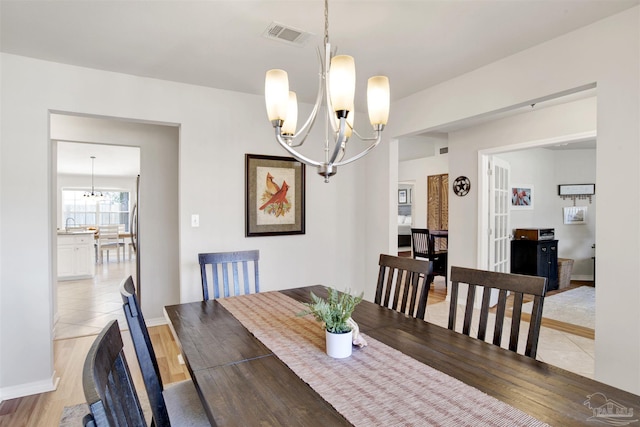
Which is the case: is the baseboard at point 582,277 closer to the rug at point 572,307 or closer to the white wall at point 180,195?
the rug at point 572,307

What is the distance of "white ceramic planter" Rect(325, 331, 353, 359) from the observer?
1.31m

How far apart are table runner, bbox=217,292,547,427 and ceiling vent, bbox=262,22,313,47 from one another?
1.71 metres

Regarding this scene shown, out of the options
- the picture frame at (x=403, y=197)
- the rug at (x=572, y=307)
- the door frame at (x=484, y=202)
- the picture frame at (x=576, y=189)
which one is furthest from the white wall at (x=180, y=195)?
the picture frame at (x=403, y=197)

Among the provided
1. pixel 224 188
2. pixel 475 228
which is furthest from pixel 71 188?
pixel 475 228

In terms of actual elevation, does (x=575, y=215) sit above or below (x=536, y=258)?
above

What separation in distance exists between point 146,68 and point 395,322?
256cm

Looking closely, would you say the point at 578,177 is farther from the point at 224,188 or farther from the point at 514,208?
the point at 224,188

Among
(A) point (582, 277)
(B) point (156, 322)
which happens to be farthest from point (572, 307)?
(B) point (156, 322)

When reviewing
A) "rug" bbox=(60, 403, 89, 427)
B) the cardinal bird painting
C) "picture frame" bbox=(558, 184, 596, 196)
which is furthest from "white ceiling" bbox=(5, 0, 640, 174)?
"picture frame" bbox=(558, 184, 596, 196)

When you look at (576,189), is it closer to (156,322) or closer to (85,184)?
(156,322)

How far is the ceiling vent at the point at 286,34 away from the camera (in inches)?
81.8

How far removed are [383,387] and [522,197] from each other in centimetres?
610

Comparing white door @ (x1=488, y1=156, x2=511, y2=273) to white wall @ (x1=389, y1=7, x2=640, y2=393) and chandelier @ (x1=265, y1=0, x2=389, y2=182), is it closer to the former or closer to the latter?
white wall @ (x1=389, y1=7, x2=640, y2=393)

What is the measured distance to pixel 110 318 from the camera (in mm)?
4176
